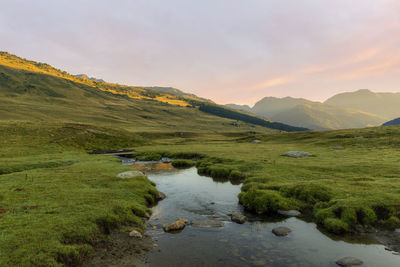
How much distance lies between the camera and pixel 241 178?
44.5m

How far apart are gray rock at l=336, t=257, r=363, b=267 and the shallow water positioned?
0.53 m

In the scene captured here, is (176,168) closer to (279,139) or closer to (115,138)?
(115,138)

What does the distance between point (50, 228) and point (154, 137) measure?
139m

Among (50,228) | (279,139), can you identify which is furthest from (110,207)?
(279,139)

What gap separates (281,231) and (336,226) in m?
5.47

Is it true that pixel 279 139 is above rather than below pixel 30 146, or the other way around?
above

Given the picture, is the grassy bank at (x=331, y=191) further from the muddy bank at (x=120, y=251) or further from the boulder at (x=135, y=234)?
the muddy bank at (x=120, y=251)

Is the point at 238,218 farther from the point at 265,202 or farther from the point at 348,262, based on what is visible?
the point at 348,262

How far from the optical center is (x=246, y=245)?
1961 centimetres

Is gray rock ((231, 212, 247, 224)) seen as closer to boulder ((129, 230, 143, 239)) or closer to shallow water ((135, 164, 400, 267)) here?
shallow water ((135, 164, 400, 267))

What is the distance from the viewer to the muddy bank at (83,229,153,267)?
16.6 metres

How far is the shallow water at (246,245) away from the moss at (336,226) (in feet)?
3.99

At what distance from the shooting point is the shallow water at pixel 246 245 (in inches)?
682

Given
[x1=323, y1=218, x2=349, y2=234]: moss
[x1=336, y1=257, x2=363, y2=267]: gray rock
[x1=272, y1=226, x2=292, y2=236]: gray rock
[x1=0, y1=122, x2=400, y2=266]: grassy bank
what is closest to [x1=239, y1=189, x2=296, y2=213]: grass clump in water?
[x1=0, y1=122, x2=400, y2=266]: grassy bank
